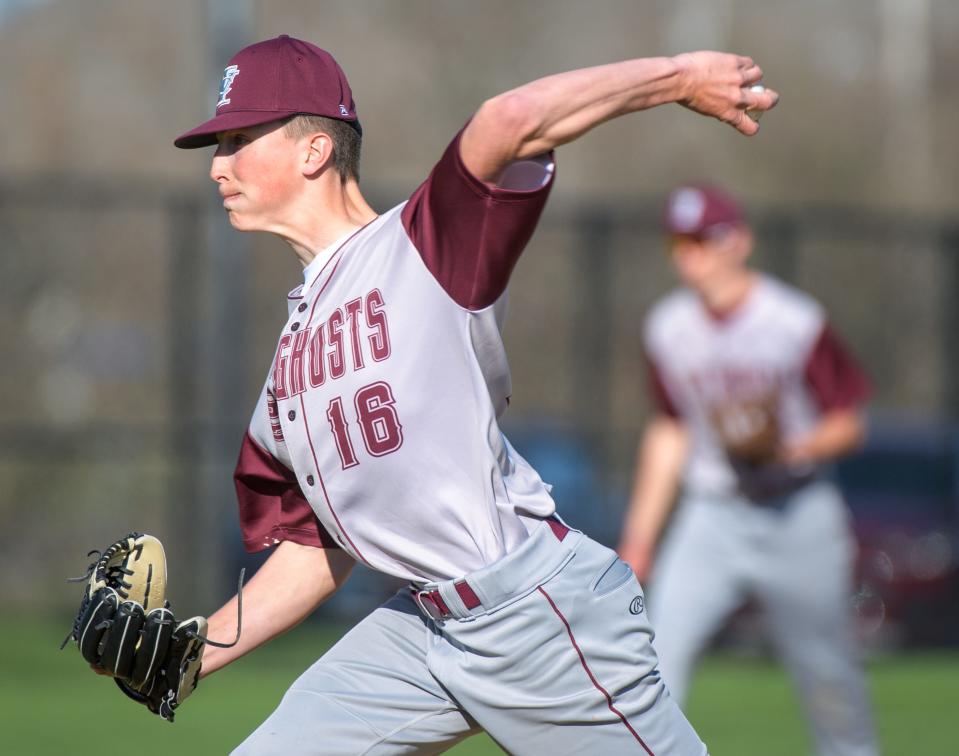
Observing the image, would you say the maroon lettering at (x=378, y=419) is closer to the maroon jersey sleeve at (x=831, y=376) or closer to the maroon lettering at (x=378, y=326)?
the maroon lettering at (x=378, y=326)

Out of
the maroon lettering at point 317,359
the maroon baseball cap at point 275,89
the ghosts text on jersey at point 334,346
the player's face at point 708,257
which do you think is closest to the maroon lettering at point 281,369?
the ghosts text on jersey at point 334,346

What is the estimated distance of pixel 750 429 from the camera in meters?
6.78

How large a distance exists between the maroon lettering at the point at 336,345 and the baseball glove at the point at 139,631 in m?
0.68

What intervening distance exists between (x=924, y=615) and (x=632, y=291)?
8.67 meters

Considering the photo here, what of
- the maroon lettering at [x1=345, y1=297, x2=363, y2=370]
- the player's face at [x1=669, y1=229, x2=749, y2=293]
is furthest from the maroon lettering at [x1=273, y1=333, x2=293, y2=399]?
the player's face at [x1=669, y1=229, x2=749, y2=293]

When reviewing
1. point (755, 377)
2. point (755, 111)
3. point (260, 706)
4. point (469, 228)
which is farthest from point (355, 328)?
point (260, 706)

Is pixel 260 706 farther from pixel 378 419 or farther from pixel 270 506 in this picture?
pixel 378 419

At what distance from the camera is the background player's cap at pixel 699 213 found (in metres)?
6.84

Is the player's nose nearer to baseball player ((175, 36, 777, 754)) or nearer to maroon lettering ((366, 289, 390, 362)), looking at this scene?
baseball player ((175, 36, 777, 754))

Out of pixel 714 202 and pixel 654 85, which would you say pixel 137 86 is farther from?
pixel 654 85

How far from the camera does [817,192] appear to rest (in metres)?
33.0

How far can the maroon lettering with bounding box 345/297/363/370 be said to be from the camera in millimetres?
3486

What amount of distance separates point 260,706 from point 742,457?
4.14 m

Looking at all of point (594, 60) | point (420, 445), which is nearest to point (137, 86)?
point (594, 60)
